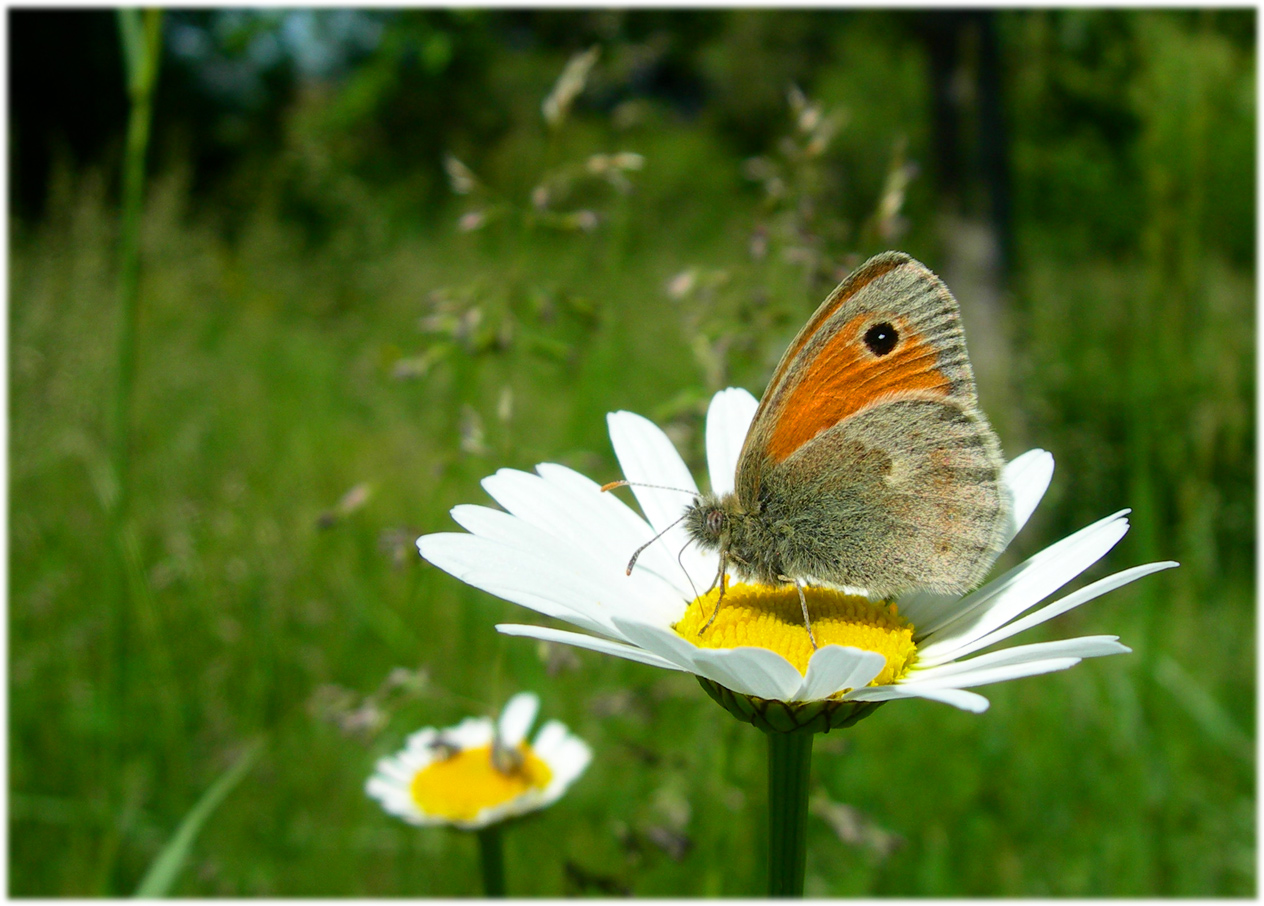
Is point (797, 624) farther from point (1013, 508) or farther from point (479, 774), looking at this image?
point (479, 774)

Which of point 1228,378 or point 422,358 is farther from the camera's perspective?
point 1228,378

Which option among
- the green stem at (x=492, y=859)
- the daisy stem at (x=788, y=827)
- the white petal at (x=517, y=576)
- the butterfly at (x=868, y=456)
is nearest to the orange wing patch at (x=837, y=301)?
the butterfly at (x=868, y=456)

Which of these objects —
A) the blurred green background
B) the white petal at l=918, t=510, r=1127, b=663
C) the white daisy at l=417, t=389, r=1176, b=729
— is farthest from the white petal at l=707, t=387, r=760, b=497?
the white petal at l=918, t=510, r=1127, b=663

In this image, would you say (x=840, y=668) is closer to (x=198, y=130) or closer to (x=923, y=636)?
(x=923, y=636)

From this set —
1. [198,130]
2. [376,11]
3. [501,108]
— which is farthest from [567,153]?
[376,11]

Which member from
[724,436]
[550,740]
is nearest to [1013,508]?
[724,436]

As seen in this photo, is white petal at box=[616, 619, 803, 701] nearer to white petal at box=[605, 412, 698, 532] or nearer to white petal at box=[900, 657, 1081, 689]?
white petal at box=[900, 657, 1081, 689]
